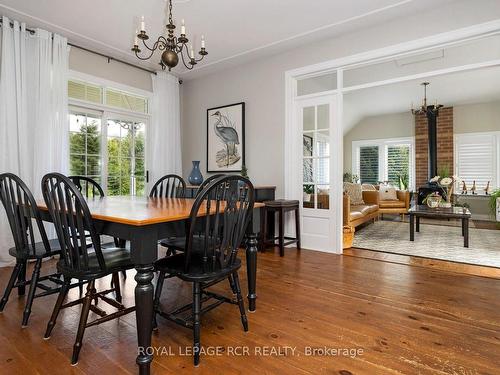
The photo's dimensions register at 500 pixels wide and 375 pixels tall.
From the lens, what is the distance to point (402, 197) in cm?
630

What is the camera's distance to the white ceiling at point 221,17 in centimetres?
289

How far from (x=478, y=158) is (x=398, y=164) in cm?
162

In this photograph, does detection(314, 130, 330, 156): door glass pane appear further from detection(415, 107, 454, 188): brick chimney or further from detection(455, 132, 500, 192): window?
detection(455, 132, 500, 192): window

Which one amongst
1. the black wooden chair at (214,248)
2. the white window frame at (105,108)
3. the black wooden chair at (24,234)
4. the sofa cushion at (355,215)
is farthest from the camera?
the sofa cushion at (355,215)

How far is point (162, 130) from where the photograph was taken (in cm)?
464

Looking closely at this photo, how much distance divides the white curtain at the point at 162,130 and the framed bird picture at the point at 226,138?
1.95 ft

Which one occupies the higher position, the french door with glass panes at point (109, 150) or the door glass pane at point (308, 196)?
the french door with glass panes at point (109, 150)

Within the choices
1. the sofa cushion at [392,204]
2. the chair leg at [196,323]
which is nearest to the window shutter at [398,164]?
the sofa cushion at [392,204]

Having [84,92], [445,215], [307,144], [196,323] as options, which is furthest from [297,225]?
[84,92]

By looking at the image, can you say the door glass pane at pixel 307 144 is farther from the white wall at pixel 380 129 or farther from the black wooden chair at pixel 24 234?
the white wall at pixel 380 129

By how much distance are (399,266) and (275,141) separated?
84.0 inches

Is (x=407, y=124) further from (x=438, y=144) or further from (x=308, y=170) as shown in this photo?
(x=308, y=170)

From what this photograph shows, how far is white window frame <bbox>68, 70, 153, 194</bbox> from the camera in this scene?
379 centimetres

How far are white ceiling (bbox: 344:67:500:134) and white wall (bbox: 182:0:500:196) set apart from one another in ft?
7.11
